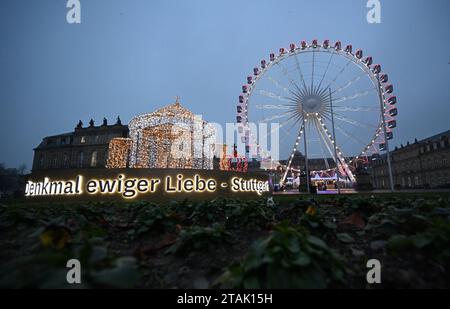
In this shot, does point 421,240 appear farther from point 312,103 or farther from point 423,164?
point 423,164

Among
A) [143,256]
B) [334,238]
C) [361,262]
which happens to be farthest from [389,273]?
[143,256]

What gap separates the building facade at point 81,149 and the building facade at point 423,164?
67.4 metres

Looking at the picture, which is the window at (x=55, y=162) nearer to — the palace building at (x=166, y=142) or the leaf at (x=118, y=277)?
the palace building at (x=166, y=142)

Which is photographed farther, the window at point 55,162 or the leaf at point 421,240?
the window at point 55,162

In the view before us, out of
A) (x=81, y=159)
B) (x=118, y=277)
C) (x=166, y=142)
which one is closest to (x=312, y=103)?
(x=166, y=142)

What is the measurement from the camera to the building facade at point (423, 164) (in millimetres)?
58438

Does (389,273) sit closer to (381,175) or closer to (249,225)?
(249,225)

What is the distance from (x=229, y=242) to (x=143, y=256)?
117 centimetres

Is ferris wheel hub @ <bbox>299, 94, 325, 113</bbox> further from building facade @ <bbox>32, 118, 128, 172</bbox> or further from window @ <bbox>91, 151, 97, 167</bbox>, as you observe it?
window @ <bbox>91, 151, 97, 167</bbox>

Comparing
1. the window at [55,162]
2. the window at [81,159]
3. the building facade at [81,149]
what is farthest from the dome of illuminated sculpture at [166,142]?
the window at [55,162]

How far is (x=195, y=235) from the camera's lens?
3078 millimetres

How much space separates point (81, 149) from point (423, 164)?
314 ft

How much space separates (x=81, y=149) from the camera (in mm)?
58688

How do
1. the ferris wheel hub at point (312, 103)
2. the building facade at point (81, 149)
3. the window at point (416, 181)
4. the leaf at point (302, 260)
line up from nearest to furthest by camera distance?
the leaf at point (302, 260), the ferris wheel hub at point (312, 103), the building facade at point (81, 149), the window at point (416, 181)
